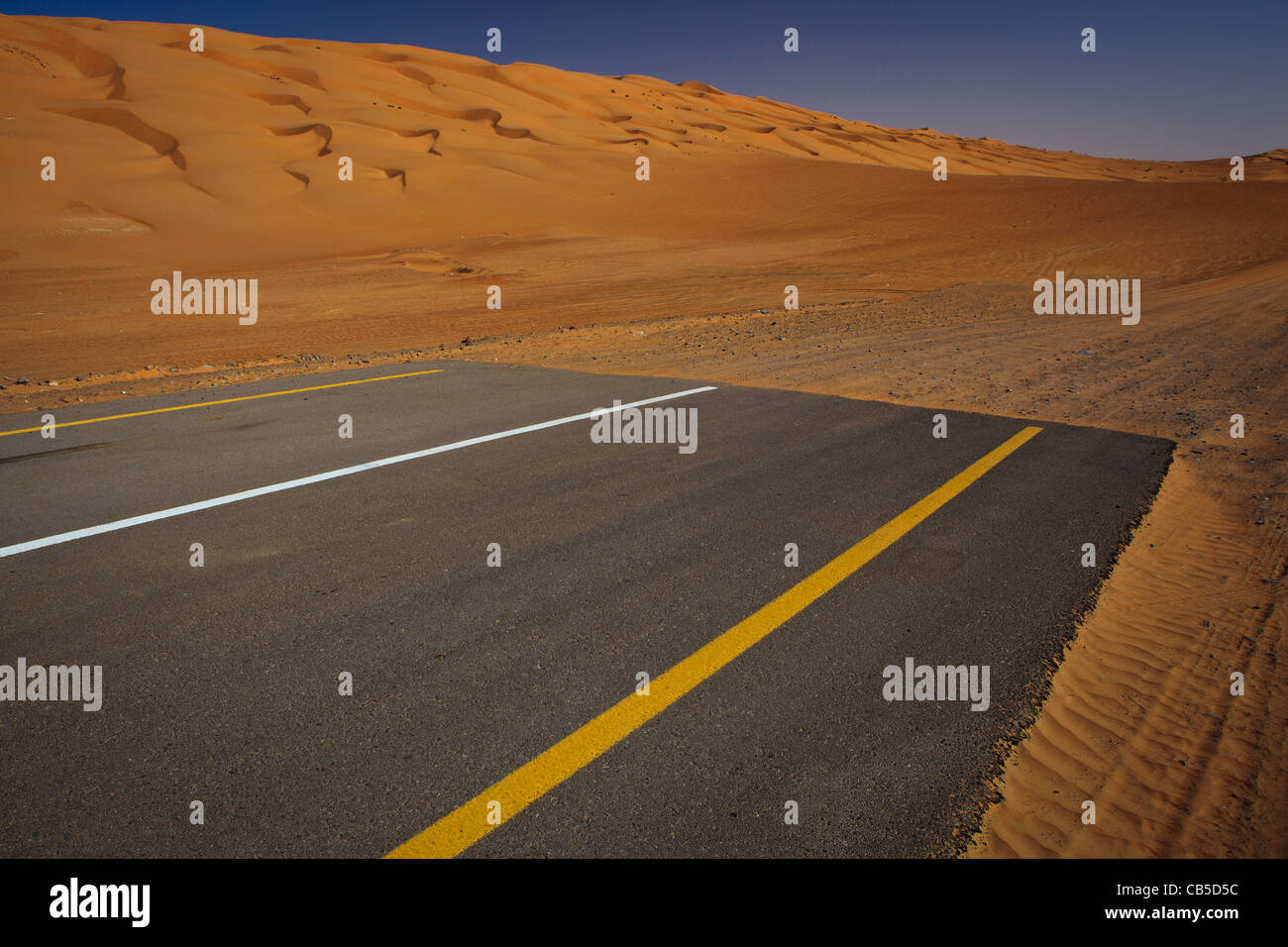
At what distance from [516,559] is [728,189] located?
4095cm

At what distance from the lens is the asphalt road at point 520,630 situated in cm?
263

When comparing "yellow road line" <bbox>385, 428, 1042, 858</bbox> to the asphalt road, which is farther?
the asphalt road

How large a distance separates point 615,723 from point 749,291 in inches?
757

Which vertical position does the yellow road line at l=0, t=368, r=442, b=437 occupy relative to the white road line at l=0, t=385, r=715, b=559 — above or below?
above

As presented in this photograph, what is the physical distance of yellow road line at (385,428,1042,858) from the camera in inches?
99.3

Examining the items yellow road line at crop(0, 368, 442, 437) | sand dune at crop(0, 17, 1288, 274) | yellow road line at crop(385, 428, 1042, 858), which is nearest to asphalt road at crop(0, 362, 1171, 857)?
yellow road line at crop(385, 428, 1042, 858)

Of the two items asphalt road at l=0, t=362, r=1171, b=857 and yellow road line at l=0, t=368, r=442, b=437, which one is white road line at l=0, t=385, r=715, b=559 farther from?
yellow road line at l=0, t=368, r=442, b=437

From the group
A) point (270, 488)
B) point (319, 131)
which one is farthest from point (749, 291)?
point (319, 131)

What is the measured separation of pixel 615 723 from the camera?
3.08 meters

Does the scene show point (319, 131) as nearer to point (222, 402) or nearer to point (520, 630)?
point (222, 402)

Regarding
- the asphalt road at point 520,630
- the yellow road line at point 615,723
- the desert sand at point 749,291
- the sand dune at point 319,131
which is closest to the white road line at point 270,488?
the asphalt road at point 520,630

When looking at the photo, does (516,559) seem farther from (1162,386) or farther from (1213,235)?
(1213,235)

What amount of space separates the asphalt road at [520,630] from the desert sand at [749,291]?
17.4 inches

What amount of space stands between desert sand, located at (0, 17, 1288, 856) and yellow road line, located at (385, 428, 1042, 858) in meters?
1.22
